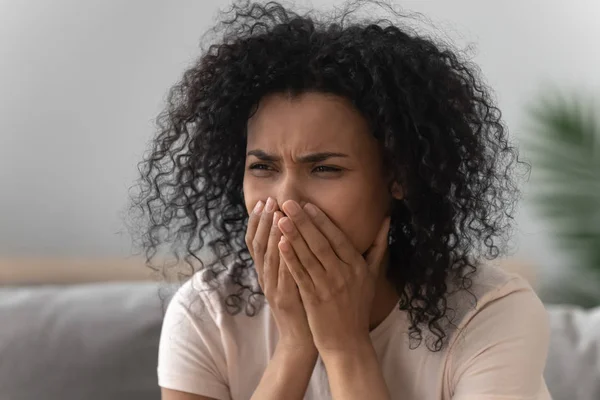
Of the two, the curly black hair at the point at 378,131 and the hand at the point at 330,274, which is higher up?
the curly black hair at the point at 378,131

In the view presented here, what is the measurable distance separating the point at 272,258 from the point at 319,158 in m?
0.18

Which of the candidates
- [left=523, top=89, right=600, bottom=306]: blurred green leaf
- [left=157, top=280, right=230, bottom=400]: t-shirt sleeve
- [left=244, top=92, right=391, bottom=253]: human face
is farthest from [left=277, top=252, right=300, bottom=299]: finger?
[left=523, top=89, right=600, bottom=306]: blurred green leaf

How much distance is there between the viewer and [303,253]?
133 centimetres

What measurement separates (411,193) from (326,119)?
0.60ft

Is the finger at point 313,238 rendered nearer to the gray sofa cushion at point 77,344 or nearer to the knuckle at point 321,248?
the knuckle at point 321,248

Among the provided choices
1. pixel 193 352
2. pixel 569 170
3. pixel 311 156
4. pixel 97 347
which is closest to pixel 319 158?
pixel 311 156

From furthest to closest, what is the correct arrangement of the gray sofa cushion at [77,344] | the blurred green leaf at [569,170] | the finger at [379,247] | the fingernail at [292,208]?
the blurred green leaf at [569,170] → the gray sofa cushion at [77,344] → the finger at [379,247] → the fingernail at [292,208]

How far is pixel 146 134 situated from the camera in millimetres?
2373

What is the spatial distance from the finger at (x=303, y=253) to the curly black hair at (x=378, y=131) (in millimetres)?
185

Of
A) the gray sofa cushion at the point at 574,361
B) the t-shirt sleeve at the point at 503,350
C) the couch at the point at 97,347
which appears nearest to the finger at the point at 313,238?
the t-shirt sleeve at the point at 503,350

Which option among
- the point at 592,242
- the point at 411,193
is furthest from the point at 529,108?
the point at 411,193

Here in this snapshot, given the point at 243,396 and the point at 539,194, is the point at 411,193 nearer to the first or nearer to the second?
the point at 243,396

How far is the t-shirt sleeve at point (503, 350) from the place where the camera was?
136cm

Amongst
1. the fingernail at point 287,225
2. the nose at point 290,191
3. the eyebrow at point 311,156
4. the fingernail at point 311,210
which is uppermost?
the eyebrow at point 311,156
